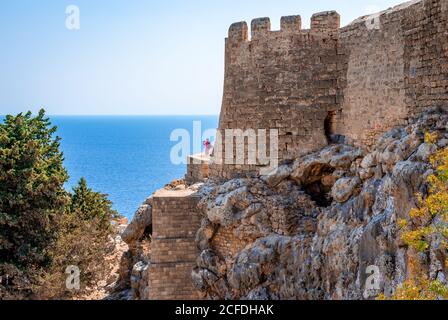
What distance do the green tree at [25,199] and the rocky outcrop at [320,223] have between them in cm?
639

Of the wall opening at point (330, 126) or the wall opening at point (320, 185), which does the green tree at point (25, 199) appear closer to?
the wall opening at point (320, 185)

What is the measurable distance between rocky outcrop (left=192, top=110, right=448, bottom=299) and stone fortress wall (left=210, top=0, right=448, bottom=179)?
0.63 m

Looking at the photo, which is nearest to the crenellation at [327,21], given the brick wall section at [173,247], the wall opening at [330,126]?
the wall opening at [330,126]

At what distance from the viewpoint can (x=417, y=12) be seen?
14.5m

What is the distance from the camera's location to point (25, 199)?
891 inches

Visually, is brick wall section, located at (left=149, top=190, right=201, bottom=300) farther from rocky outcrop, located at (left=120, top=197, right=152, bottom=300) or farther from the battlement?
the battlement

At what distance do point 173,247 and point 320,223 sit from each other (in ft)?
17.9

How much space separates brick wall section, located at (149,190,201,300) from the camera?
1981 cm

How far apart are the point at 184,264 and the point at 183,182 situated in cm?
433

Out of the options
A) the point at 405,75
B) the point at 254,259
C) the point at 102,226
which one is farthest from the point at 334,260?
the point at 102,226

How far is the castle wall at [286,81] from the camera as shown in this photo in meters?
18.0

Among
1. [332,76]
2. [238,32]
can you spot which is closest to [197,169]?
[238,32]

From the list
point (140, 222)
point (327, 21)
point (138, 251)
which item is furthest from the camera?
point (138, 251)

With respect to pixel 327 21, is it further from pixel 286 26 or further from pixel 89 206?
pixel 89 206
